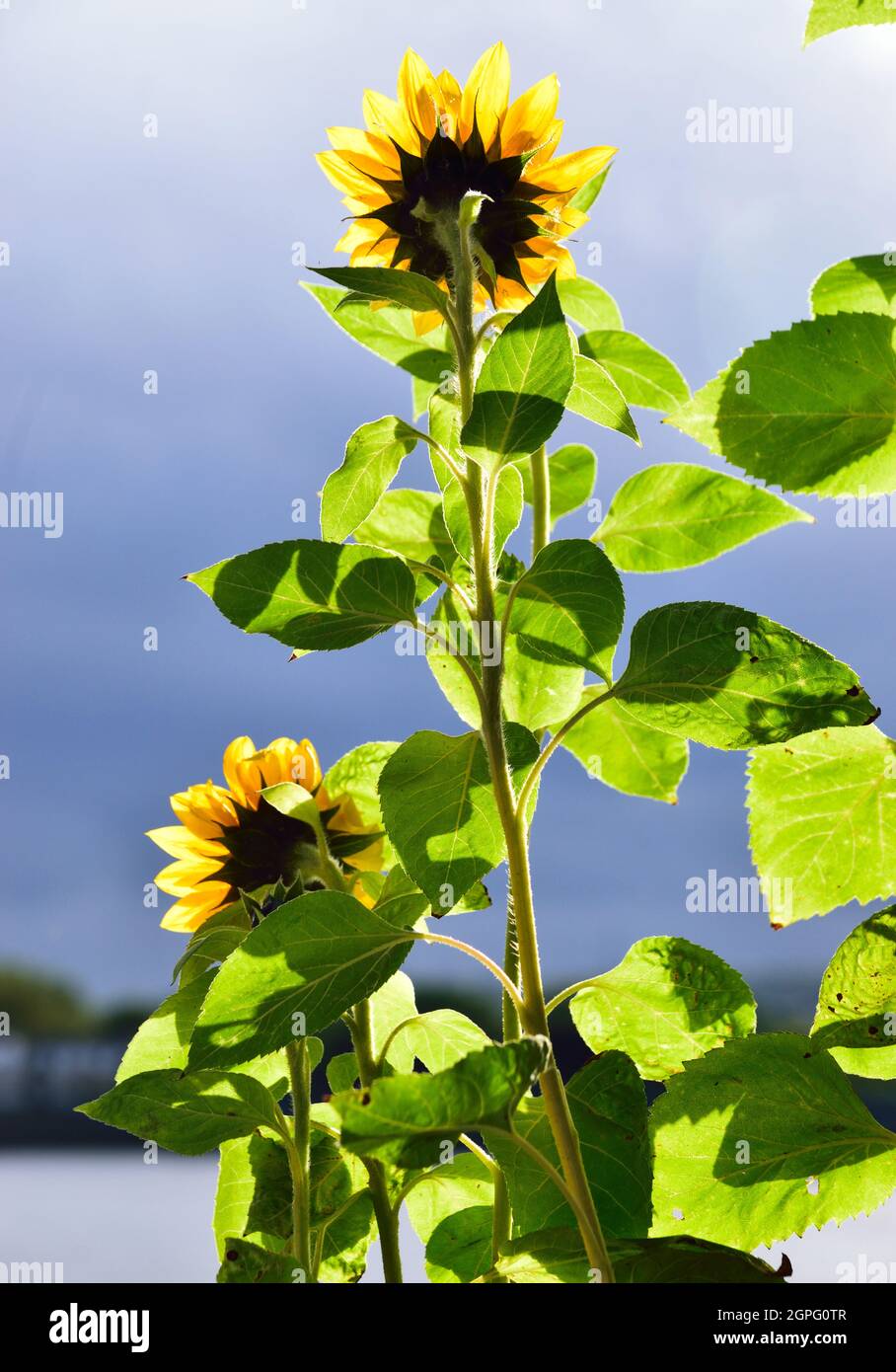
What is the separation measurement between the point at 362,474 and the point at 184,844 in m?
0.26

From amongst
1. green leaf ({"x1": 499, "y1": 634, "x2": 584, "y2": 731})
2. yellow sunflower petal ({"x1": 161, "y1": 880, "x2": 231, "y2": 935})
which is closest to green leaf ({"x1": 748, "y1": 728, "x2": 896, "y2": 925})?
green leaf ({"x1": 499, "y1": 634, "x2": 584, "y2": 731})

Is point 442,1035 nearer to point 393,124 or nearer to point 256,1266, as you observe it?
point 256,1266

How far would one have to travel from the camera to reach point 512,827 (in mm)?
519

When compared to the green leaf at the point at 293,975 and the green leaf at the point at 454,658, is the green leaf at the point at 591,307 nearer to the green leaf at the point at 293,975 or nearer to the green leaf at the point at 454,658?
the green leaf at the point at 454,658

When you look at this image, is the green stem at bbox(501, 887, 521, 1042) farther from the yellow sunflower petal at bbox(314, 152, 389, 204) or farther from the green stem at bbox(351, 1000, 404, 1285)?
the yellow sunflower petal at bbox(314, 152, 389, 204)

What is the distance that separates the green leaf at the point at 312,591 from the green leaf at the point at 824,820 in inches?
9.1

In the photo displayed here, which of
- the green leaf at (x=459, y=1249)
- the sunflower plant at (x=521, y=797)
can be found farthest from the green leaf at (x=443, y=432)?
the green leaf at (x=459, y=1249)

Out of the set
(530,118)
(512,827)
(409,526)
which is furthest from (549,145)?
(512,827)

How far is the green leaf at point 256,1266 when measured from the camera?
54 centimetres

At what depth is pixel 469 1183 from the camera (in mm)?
736
